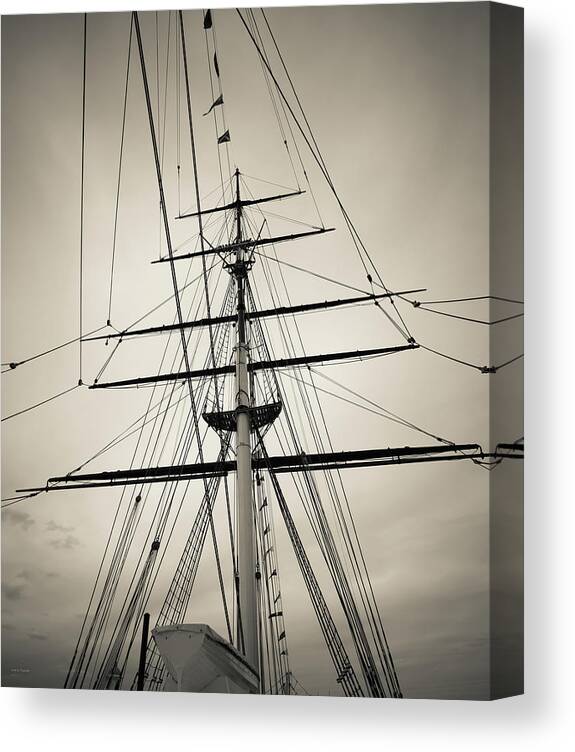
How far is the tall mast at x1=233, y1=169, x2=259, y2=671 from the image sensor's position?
16.7 feet

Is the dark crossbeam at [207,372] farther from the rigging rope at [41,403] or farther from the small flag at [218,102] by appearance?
the small flag at [218,102]

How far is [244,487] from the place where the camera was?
527 centimetres

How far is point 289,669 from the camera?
4.95 metres

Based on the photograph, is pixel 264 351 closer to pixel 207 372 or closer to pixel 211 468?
pixel 207 372

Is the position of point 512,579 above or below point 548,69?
below

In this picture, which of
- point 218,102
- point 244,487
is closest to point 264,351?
point 244,487

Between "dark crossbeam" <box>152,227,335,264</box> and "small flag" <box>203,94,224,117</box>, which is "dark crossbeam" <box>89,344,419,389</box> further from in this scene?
"small flag" <box>203,94,224,117</box>

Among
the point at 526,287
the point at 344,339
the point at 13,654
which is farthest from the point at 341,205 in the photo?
the point at 13,654

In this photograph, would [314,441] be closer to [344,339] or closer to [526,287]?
[344,339]

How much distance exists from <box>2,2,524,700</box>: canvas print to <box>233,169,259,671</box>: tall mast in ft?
0.04

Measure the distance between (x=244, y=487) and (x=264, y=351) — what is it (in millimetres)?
684

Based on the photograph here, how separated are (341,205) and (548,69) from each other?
3.69 ft

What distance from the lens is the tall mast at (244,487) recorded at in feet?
16.7

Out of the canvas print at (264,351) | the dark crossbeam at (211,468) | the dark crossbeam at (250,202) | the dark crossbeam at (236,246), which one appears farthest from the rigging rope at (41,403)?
the dark crossbeam at (250,202)
